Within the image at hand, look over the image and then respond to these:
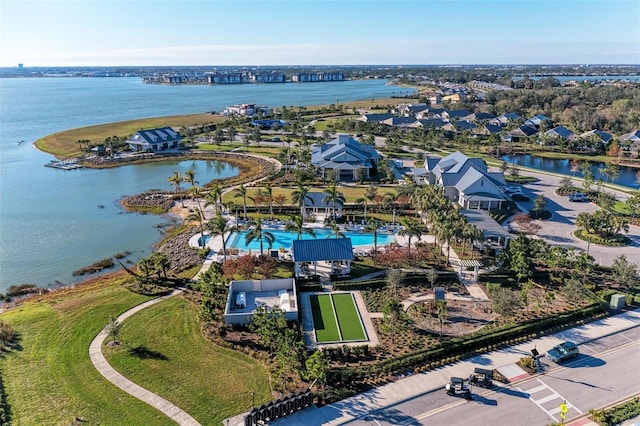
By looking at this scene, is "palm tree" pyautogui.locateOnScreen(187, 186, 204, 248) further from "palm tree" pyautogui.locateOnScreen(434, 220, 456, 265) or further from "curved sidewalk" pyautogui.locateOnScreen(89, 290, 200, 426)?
"palm tree" pyautogui.locateOnScreen(434, 220, 456, 265)

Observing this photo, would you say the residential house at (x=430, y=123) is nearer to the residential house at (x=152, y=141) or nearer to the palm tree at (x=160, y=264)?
the residential house at (x=152, y=141)

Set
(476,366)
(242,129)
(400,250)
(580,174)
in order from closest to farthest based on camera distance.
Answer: (476,366) < (400,250) < (580,174) < (242,129)

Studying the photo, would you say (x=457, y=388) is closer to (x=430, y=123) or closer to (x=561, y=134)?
(x=561, y=134)

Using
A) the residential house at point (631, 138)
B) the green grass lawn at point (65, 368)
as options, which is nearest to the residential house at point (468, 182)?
the green grass lawn at point (65, 368)

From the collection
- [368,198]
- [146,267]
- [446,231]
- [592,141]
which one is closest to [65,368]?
[146,267]

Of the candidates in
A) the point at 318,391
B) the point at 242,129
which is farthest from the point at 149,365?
the point at 242,129

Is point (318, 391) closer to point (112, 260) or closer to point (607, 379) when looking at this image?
point (607, 379)
